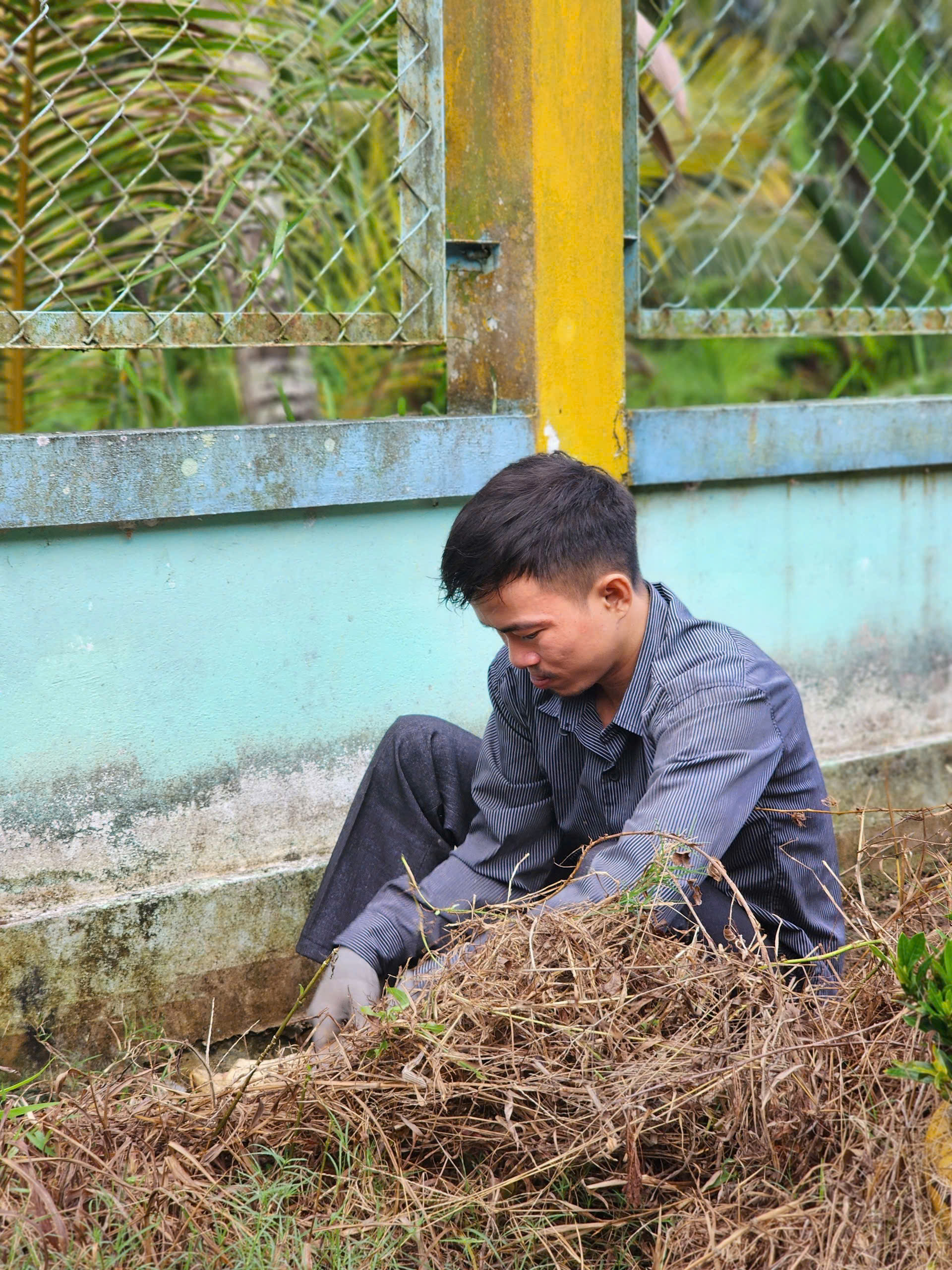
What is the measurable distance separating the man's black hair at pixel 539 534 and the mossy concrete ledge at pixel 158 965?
884 millimetres

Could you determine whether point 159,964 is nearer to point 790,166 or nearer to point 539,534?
point 539,534

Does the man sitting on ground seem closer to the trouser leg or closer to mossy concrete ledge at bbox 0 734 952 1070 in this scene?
the trouser leg

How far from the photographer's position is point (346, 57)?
135 inches

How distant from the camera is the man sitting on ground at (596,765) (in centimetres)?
196

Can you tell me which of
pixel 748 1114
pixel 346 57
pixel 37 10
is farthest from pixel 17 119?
pixel 748 1114

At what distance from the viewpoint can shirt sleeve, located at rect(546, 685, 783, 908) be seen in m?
1.90

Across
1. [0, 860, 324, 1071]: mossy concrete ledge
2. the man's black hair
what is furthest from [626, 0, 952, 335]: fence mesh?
[0, 860, 324, 1071]: mossy concrete ledge

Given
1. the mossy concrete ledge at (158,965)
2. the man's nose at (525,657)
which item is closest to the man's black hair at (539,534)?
the man's nose at (525,657)

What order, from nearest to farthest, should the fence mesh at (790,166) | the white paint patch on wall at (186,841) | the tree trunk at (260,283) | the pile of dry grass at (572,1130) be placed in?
1. the pile of dry grass at (572,1130)
2. the white paint patch on wall at (186,841)
3. the tree trunk at (260,283)
4. the fence mesh at (790,166)

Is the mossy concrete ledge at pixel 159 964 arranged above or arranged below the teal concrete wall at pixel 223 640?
below

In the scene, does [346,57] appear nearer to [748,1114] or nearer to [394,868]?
[394,868]

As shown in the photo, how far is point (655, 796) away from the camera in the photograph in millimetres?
1956

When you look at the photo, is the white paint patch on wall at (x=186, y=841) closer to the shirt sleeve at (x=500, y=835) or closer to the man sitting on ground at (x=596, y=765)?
the man sitting on ground at (x=596, y=765)

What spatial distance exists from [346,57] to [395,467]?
1371mm
